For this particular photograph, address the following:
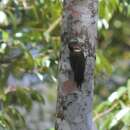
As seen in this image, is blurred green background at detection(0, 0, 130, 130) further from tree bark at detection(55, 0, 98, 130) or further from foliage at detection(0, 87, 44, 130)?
tree bark at detection(55, 0, 98, 130)

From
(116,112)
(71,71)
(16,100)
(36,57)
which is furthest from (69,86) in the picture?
(16,100)

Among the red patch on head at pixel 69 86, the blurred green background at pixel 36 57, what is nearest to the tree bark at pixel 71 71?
the red patch on head at pixel 69 86

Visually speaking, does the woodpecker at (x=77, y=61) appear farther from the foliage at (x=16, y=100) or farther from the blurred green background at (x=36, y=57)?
the foliage at (x=16, y=100)

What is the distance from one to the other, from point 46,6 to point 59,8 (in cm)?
8

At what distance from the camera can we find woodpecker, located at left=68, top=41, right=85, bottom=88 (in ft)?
4.64

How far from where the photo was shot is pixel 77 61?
1.43 metres

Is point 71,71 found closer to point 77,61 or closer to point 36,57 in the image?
point 77,61

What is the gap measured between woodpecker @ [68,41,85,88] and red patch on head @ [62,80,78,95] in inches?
0.5

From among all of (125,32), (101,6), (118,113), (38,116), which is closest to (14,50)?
(101,6)

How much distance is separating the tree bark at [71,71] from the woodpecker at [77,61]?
11 mm

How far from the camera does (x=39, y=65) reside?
7.81 ft

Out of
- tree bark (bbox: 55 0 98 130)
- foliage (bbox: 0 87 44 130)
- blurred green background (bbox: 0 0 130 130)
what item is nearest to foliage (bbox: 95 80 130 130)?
blurred green background (bbox: 0 0 130 130)

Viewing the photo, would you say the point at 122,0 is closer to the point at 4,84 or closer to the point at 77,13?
the point at 4,84

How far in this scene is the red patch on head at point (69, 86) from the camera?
1453 millimetres
